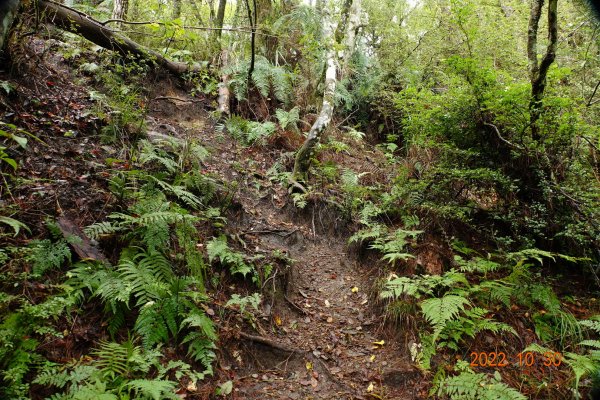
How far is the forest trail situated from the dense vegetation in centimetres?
19

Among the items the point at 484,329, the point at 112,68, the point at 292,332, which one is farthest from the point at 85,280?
the point at 112,68

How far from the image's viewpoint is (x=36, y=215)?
348 centimetres

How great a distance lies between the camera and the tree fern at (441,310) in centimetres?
378

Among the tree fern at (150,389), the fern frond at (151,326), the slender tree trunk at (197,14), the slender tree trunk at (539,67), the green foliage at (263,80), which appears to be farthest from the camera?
the slender tree trunk at (197,14)

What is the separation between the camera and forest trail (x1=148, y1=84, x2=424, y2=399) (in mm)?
3846

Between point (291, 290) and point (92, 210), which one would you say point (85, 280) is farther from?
point (291, 290)

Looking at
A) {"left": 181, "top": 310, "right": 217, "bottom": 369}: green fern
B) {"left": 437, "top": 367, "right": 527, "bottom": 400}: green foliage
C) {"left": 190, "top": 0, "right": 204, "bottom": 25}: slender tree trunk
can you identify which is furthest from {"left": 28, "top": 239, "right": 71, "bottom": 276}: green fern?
{"left": 190, "top": 0, "right": 204, "bottom": 25}: slender tree trunk

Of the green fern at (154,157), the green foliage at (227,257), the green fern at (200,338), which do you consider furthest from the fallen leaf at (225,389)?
the green fern at (154,157)

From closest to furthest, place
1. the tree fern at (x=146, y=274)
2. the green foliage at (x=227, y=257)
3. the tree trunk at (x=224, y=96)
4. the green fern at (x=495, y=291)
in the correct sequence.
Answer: the tree fern at (x=146, y=274), the green fern at (x=495, y=291), the green foliage at (x=227, y=257), the tree trunk at (x=224, y=96)

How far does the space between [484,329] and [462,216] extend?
1.78 m

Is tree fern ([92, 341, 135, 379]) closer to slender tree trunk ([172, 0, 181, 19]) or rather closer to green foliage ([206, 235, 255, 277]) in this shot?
green foliage ([206, 235, 255, 277])

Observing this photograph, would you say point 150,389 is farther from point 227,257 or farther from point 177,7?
point 177,7

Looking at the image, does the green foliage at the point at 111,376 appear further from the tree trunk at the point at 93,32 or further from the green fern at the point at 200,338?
the tree trunk at the point at 93,32

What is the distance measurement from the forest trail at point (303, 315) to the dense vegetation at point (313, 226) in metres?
0.19
